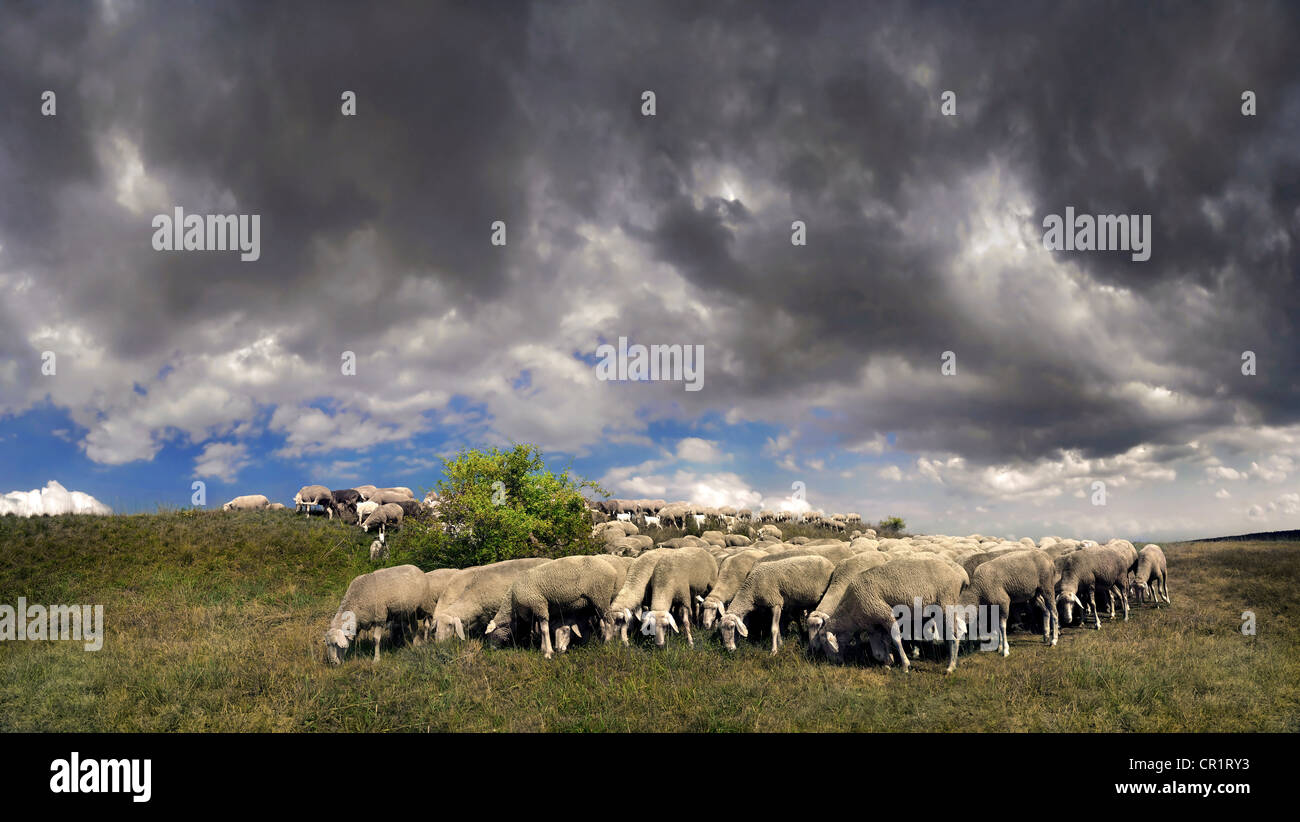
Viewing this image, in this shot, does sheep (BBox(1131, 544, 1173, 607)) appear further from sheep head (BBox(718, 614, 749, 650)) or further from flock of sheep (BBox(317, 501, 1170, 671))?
sheep head (BBox(718, 614, 749, 650))

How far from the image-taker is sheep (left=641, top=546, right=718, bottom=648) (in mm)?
16688

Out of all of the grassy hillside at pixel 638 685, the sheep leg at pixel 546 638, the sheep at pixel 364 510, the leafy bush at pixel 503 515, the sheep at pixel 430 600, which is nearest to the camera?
the grassy hillside at pixel 638 685

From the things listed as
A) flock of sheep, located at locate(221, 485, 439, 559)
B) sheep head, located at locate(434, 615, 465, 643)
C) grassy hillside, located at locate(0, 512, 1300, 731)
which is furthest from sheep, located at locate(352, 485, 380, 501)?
sheep head, located at locate(434, 615, 465, 643)

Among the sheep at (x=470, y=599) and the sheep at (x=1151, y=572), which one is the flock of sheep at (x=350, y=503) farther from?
the sheep at (x=1151, y=572)

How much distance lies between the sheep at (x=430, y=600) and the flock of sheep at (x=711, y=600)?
39 mm

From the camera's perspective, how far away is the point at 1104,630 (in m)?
19.3

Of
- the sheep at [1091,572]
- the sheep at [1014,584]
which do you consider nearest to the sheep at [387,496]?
the sheep at [1014,584]

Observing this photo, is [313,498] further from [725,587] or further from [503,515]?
[725,587]

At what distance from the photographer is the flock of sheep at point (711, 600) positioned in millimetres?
14711

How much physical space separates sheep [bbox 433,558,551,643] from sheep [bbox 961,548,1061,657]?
12.6 m

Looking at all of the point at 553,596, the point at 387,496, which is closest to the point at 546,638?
the point at 553,596
